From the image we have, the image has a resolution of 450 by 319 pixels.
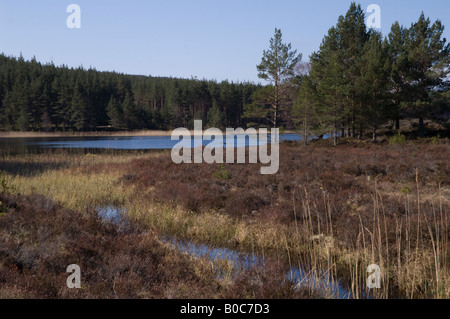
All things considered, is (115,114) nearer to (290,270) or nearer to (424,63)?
(424,63)

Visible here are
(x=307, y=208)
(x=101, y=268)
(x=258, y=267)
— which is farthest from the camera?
(x=307, y=208)

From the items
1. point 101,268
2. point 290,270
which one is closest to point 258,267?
point 290,270

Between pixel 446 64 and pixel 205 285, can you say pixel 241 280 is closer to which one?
pixel 205 285

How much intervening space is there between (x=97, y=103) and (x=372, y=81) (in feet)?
246

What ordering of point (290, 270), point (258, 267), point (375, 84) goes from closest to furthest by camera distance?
point (258, 267) < point (290, 270) < point (375, 84)

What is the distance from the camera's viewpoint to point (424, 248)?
6.24m

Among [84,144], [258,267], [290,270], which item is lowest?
[290,270]

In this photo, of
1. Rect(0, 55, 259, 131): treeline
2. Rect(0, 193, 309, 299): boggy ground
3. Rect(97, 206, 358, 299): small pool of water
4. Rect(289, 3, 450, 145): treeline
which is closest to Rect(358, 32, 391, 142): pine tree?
Rect(289, 3, 450, 145): treeline

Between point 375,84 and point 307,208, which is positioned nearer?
point 307,208

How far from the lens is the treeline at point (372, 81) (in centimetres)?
2841

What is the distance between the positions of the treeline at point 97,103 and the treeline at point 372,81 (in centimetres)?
4844

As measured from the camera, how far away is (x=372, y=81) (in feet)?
93.6
